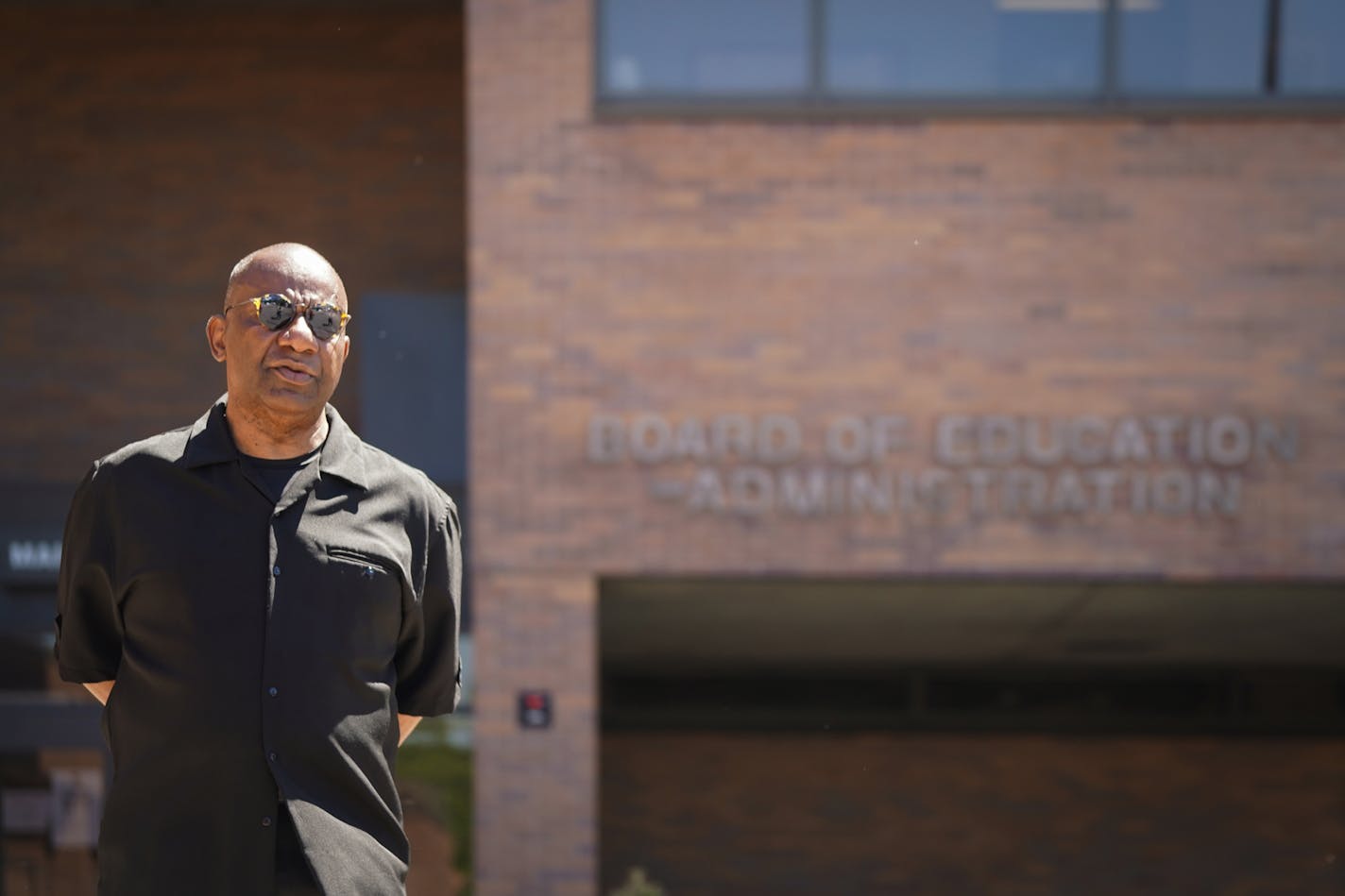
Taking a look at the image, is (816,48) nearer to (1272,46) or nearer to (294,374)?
(1272,46)

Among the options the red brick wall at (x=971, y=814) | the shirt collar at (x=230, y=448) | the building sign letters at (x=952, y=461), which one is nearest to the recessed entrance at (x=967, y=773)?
the red brick wall at (x=971, y=814)

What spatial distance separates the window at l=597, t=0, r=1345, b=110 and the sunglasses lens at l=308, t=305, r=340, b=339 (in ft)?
15.7

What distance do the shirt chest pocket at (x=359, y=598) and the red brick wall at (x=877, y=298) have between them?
4.58m

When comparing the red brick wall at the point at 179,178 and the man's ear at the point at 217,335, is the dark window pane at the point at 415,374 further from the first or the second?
the man's ear at the point at 217,335

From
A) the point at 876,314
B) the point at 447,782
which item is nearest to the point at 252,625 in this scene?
the point at 876,314

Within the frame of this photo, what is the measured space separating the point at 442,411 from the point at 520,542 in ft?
2.82

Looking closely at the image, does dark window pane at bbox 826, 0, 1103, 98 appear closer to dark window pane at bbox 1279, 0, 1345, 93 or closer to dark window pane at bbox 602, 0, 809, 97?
dark window pane at bbox 602, 0, 809, 97

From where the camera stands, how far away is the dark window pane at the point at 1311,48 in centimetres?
691

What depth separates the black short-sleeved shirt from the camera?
2.29 m

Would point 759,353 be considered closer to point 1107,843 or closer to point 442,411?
point 442,411

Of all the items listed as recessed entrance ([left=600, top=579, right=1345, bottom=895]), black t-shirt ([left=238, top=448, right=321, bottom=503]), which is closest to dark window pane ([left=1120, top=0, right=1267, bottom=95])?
recessed entrance ([left=600, top=579, right=1345, bottom=895])

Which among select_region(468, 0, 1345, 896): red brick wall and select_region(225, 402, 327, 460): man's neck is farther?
select_region(468, 0, 1345, 896): red brick wall

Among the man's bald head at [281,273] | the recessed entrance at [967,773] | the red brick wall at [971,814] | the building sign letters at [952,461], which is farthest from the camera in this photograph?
the red brick wall at [971,814]

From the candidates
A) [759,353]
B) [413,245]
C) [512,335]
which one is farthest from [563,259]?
[413,245]
